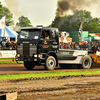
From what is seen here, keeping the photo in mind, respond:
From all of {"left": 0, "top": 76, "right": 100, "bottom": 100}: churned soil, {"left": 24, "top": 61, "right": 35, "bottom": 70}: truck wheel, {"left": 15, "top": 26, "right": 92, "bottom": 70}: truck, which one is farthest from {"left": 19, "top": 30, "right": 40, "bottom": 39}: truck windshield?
{"left": 0, "top": 76, "right": 100, "bottom": 100}: churned soil

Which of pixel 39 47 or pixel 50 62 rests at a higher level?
pixel 39 47

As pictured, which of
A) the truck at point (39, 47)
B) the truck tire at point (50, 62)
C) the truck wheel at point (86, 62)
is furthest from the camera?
the truck wheel at point (86, 62)

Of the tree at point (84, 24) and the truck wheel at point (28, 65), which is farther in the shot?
the tree at point (84, 24)

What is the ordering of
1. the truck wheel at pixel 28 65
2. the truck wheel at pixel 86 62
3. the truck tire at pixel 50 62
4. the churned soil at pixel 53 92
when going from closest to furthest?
1. the churned soil at pixel 53 92
2. the truck tire at pixel 50 62
3. the truck wheel at pixel 28 65
4. the truck wheel at pixel 86 62

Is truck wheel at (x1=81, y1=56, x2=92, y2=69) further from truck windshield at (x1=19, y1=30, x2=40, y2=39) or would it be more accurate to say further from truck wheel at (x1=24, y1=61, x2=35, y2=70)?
truck windshield at (x1=19, y1=30, x2=40, y2=39)

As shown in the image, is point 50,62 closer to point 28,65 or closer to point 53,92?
point 28,65

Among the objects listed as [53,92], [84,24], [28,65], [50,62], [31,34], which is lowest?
[53,92]

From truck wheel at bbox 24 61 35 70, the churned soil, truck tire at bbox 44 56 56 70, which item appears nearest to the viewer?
the churned soil

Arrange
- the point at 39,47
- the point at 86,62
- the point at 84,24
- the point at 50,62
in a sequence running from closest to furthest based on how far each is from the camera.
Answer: the point at 39,47 → the point at 50,62 → the point at 86,62 → the point at 84,24

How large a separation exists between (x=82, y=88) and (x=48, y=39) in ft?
21.3

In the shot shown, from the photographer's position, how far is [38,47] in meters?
15.2

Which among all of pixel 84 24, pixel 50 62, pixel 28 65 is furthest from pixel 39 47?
pixel 84 24

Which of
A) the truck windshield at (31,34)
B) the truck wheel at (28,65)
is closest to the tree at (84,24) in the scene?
the truck wheel at (28,65)

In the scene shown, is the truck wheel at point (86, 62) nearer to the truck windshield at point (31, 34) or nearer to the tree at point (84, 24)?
the truck windshield at point (31, 34)
